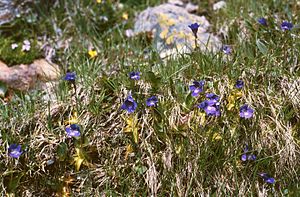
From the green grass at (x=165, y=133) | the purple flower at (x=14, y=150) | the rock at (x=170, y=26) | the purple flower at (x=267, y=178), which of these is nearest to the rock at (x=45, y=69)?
the green grass at (x=165, y=133)

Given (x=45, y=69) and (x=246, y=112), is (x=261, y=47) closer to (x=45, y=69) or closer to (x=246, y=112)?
(x=246, y=112)

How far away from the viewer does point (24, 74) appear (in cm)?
382

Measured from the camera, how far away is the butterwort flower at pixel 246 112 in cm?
294

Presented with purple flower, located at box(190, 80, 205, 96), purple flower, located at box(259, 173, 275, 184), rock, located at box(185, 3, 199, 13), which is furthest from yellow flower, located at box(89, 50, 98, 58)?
purple flower, located at box(259, 173, 275, 184)

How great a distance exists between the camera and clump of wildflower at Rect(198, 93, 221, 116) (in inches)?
114

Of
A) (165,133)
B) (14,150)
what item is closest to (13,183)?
(14,150)

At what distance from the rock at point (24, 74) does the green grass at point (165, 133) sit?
1.27 ft

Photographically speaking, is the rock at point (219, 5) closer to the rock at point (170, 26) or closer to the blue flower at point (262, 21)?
the rock at point (170, 26)

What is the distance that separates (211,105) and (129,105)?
483 millimetres

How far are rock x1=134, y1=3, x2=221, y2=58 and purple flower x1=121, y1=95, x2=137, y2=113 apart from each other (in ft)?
3.23

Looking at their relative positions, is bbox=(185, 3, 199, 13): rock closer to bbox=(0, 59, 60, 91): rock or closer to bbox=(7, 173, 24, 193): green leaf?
bbox=(0, 59, 60, 91): rock

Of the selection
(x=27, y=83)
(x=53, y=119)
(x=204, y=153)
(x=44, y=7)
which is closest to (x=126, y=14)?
(x=44, y=7)

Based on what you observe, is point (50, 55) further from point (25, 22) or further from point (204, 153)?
point (204, 153)

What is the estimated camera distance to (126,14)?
176 inches
